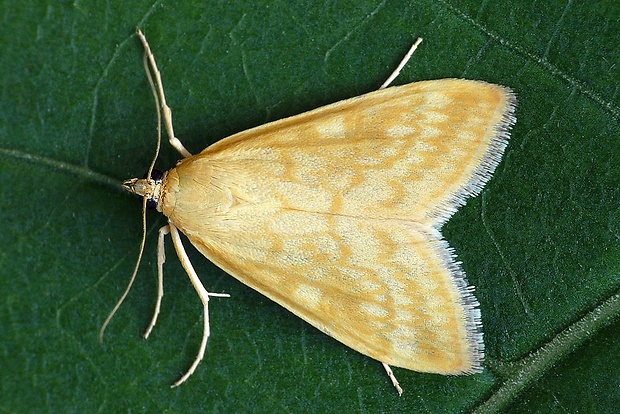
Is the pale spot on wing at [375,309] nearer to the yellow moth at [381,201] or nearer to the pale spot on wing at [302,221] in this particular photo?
the yellow moth at [381,201]

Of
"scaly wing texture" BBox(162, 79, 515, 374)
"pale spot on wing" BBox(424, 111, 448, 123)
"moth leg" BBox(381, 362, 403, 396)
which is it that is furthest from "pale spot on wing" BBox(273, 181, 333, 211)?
"moth leg" BBox(381, 362, 403, 396)

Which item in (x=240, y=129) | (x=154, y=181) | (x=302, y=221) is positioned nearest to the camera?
(x=302, y=221)

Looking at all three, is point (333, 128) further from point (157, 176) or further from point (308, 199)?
point (157, 176)

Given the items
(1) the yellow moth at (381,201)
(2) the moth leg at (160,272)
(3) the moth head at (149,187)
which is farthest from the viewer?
(2) the moth leg at (160,272)

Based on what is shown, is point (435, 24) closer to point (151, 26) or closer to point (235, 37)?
point (235, 37)

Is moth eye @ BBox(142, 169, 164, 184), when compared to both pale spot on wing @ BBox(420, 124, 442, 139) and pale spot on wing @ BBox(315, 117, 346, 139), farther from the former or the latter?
pale spot on wing @ BBox(420, 124, 442, 139)

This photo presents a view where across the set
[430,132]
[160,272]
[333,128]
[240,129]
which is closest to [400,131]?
[430,132]

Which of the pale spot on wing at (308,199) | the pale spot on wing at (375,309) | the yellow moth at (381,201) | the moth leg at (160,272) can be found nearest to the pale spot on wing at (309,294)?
A: the yellow moth at (381,201)

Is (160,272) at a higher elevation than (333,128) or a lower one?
lower
